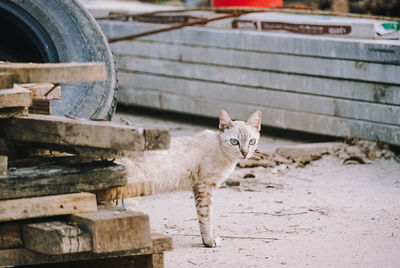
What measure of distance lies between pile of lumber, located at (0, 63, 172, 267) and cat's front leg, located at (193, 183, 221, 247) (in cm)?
129

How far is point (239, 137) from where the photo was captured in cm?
489

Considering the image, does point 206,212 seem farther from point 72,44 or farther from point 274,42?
point 274,42

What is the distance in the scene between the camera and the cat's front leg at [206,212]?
4715mm

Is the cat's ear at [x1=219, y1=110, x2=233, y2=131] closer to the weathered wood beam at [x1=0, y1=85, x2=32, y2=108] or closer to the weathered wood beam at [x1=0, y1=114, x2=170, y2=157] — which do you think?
the weathered wood beam at [x1=0, y1=114, x2=170, y2=157]

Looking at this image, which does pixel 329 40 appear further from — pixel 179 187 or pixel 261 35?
pixel 179 187

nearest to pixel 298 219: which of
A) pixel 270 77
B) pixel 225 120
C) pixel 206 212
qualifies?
pixel 206 212

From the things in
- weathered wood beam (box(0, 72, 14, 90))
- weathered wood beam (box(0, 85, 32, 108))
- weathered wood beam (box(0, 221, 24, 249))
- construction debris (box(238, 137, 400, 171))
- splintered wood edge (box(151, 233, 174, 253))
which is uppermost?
weathered wood beam (box(0, 72, 14, 90))

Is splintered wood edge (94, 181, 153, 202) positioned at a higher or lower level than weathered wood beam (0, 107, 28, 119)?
lower

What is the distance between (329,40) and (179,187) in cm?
293

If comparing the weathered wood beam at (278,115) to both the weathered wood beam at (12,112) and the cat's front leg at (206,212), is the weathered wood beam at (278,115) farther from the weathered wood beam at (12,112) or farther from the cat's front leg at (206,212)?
the weathered wood beam at (12,112)

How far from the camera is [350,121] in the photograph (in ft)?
23.5

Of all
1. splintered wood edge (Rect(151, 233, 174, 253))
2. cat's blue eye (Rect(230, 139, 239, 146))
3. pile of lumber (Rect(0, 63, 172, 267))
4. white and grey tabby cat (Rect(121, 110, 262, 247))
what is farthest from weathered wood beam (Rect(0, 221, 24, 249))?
cat's blue eye (Rect(230, 139, 239, 146))

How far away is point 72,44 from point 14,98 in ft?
7.07

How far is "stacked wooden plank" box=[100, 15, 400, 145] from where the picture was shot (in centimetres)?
691
